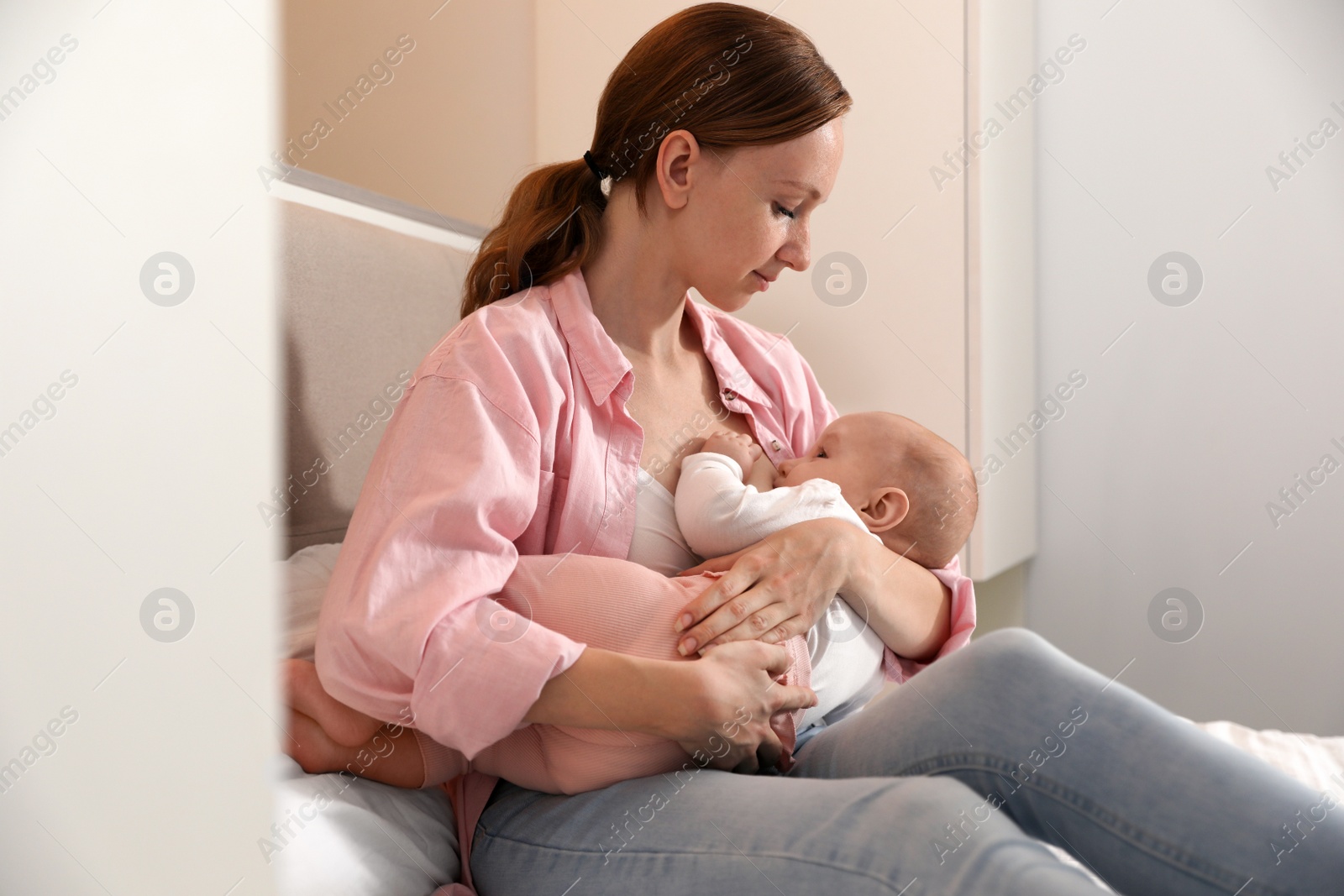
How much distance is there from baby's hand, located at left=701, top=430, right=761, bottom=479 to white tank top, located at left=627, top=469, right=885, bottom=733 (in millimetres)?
85

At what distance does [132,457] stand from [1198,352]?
6.89ft

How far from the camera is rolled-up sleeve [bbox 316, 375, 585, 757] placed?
0.82m

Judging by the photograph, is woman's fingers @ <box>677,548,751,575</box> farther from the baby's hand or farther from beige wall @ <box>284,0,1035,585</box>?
beige wall @ <box>284,0,1035,585</box>

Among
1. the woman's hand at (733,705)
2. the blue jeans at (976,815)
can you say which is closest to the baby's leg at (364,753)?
the blue jeans at (976,815)

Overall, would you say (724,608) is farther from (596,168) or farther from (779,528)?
(596,168)

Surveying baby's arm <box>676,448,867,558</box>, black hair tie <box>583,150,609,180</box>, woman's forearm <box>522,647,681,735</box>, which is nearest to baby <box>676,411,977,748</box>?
baby's arm <box>676,448,867,558</box>

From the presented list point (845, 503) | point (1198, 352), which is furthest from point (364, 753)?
point (1198, 352)

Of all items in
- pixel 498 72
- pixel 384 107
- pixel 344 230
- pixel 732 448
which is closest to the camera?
pixel 732 448

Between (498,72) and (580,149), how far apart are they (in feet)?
0.73

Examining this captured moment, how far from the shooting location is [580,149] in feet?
6.66

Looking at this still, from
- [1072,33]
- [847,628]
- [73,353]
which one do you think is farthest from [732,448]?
[1072,33]

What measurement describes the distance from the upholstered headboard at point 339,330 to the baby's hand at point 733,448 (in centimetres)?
51

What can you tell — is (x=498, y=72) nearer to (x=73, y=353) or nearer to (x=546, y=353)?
(x=546, y=353)

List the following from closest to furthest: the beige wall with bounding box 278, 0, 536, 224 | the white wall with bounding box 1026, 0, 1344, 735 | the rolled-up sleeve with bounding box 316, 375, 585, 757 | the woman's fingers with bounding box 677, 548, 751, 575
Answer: the rolled-up sleeve with bounding box 316, 375, 585, 757 → the woman's fingers with bounding box 677, 548, 751, 575 → the beige wall with bounding box 278, 0, 536, 224 → the white wall with bounding box 1026, 0, 1344, 735
